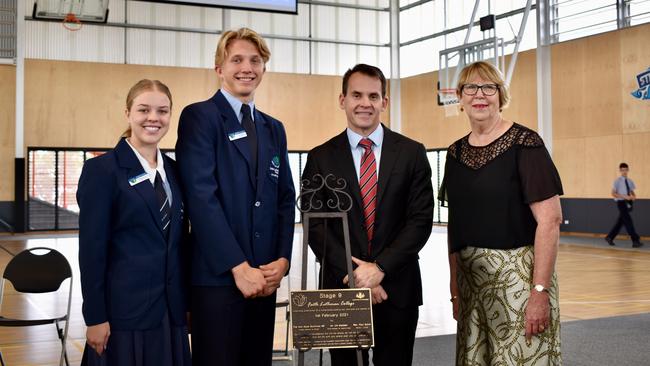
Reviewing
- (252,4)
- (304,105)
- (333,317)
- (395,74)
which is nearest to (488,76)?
(333,317)

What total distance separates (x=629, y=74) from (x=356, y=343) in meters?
15.4

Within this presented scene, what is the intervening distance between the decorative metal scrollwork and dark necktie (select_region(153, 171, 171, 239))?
539 mm

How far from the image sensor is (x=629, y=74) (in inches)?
635

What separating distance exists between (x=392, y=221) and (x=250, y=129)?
0.74 meters

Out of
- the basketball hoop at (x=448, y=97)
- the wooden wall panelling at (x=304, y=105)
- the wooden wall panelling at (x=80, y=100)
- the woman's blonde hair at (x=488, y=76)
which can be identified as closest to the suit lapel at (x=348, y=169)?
the woman's blonde hair at (x=488, y=76)

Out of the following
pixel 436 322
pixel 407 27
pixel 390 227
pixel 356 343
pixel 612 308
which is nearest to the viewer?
pixel 356 343

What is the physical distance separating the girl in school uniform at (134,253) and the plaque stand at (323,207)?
1.69 feet

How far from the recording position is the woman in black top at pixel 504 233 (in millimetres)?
2932

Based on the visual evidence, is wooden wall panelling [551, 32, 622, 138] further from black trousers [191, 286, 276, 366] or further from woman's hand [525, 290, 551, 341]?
black trousers [191, 286, 276, 366]

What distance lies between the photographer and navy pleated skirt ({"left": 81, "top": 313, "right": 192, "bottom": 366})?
2779 millimetres

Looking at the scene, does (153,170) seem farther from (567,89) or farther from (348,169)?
(567,89)

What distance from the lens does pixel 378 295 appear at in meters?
2.97

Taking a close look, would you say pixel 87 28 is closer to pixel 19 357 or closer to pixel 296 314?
pixel 19 357

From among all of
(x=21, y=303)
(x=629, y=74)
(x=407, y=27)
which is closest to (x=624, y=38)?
(x=629, y=74)
